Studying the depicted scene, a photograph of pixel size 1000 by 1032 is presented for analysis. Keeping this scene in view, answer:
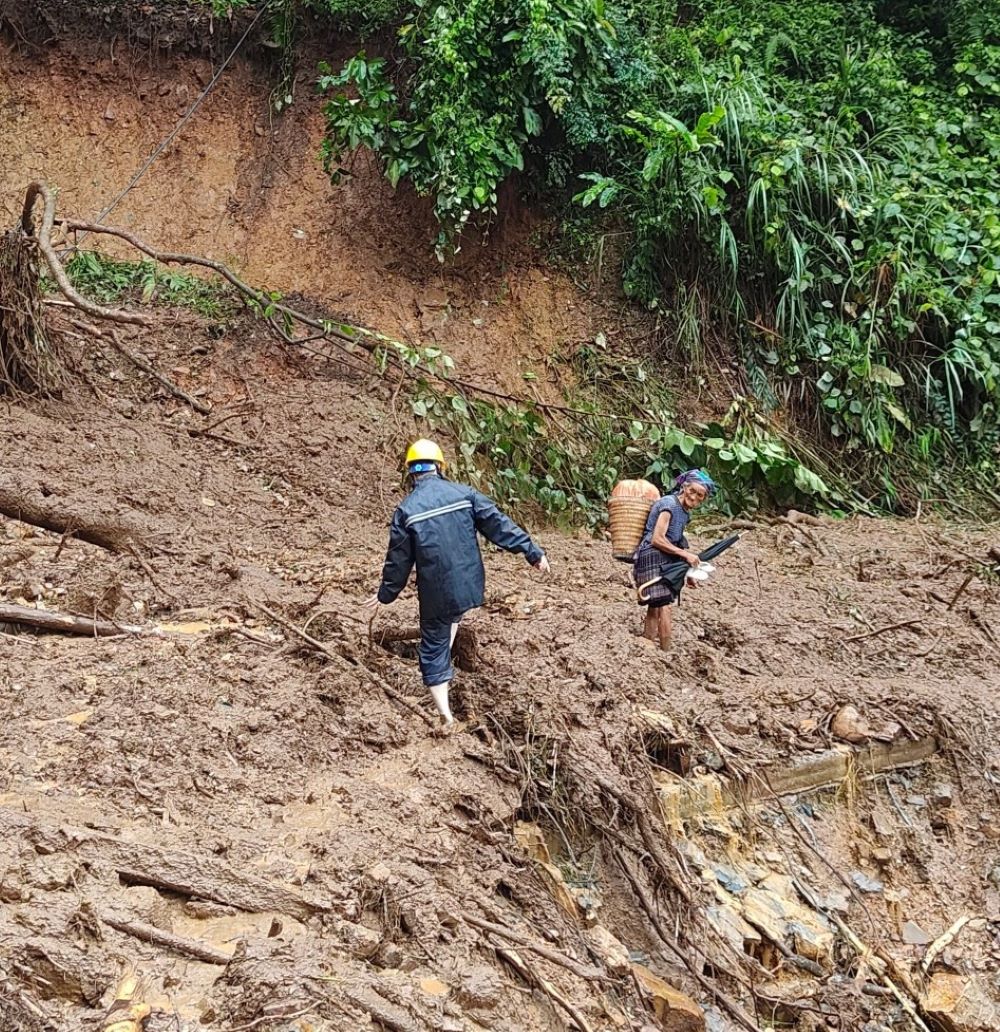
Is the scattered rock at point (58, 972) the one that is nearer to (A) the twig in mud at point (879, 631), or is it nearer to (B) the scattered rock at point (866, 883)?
(B) the scattered rock at point (866, 883)

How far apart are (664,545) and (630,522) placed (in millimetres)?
675

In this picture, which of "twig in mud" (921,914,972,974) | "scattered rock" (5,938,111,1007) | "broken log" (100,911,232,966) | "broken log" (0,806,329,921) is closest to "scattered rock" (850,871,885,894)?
"twig in mud" (921,914,972,974)

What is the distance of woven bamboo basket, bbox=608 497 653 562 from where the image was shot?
22.6ft

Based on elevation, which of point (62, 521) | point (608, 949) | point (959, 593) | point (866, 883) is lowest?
point (866, 883)

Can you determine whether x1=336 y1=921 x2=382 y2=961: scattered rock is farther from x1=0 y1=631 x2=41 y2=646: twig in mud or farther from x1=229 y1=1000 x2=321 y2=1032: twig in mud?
x1=0 y1=631 x2=41 y2=646: twig in mud

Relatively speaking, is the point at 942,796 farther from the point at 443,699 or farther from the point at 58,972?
the point at 58,972

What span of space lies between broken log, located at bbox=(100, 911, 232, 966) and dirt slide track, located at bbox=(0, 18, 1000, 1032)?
1 centimetres

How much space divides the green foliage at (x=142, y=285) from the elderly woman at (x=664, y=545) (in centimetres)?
499

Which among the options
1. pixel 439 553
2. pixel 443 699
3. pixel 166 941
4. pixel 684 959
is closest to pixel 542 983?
pixel 684 959

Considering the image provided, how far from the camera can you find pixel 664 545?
20.5ft

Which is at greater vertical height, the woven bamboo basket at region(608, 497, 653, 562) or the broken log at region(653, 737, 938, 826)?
the woven bamboo basket at region(608, 497, 653, 562)

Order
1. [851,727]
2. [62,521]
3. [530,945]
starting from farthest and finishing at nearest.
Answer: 1. [62,521]
2. [851,727]
3. [530,945]

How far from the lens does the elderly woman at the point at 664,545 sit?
6297mm

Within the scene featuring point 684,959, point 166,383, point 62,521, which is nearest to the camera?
point 684,959
